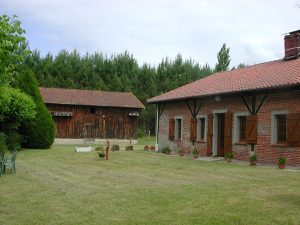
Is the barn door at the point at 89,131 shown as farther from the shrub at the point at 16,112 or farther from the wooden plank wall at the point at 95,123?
the shrub at the point at 16,112

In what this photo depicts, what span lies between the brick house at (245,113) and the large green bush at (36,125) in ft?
21.8

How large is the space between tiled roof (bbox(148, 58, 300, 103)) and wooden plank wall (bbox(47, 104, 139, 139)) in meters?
11.0

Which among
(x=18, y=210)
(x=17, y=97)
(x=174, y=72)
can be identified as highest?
(x=174, y=72)

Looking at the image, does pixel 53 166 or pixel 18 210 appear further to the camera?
pixel 53 166

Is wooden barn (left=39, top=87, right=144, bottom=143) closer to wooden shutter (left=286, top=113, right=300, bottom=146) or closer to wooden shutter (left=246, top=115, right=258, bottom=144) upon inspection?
wooden shutter (left=246, top=115, right=258, bottom=144)

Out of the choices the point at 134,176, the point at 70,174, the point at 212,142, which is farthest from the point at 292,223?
the point at 212,142

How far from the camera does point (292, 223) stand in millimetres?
6180

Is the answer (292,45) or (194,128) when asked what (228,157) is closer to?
(194,128)

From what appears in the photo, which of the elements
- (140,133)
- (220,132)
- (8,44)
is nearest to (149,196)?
(8,44)

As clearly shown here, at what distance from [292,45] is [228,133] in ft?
17.7

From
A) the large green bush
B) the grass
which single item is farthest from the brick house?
the large green bush

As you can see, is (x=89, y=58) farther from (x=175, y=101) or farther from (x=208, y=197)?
(x=208, y=197)

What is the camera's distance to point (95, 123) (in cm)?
3272

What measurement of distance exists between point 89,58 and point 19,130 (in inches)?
1198
